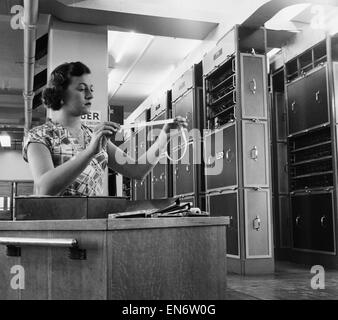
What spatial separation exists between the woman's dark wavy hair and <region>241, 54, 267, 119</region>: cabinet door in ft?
11.9

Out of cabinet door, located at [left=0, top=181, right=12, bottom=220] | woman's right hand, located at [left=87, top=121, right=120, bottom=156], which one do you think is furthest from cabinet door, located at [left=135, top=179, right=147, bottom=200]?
woman's right hand, located at [left=87, top=121, right=120, bottom=156]

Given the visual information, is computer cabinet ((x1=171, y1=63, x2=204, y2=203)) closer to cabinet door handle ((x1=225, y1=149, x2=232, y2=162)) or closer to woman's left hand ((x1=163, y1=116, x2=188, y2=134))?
cabinet door handle ((x1=225, y1=149, x2=232, y2=162))

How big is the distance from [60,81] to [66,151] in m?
0.29

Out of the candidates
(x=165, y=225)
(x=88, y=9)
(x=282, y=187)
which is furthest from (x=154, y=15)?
(x=165, y=225)

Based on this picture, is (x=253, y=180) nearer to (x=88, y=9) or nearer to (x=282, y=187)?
(x=282, y=187)

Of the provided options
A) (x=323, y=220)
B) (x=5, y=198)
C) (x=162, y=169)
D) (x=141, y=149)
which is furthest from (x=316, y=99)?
(x=5, y=198)

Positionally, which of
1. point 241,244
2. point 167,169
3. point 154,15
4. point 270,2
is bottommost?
point 241,244

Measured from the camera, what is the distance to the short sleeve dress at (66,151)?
1.87 meters

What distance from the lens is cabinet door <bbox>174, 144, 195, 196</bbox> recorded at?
670cm

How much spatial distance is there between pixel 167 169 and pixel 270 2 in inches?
145

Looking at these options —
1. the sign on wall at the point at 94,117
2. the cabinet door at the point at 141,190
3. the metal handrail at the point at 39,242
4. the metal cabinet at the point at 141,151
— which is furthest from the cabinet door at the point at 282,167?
the metal handrail at the point at 39,242

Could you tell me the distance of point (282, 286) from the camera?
4.34 metres

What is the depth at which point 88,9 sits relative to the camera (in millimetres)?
6098

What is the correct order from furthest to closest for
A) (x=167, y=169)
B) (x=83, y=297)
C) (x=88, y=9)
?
(x=167, y=169) < (x=88, y=9) < (x=83, y=297)
